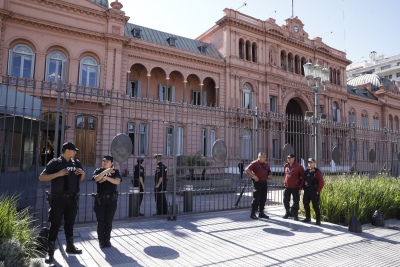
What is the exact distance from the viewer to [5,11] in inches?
689

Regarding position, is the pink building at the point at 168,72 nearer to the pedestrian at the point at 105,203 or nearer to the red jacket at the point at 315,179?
the red jacket at the point at 315,179

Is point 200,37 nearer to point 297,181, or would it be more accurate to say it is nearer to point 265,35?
point 265,35

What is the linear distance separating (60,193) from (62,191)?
5 centimetres

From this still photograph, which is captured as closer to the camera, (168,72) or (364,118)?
(168,72)

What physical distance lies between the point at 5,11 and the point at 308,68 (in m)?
17.3

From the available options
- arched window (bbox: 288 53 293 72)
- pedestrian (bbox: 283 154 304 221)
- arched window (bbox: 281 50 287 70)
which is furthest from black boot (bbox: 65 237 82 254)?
arched window (bbox: 288 53 293 72)

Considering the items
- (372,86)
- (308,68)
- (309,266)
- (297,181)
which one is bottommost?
(309,266)

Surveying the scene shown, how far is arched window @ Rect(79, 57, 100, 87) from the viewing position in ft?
67.4

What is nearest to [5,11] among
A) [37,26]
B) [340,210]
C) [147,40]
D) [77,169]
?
[37,26]

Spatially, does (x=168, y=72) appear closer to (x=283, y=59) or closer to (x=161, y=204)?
(x=283, y=59)

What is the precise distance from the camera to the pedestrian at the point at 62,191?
4941mm

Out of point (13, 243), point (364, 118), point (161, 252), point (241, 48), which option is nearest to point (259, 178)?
point (161, 252)

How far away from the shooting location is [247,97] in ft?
93.7

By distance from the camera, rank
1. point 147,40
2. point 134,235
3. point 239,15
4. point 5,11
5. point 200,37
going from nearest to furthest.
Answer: point 134,235
point 5,11
point 147,40
point 239,15
point 200,37
